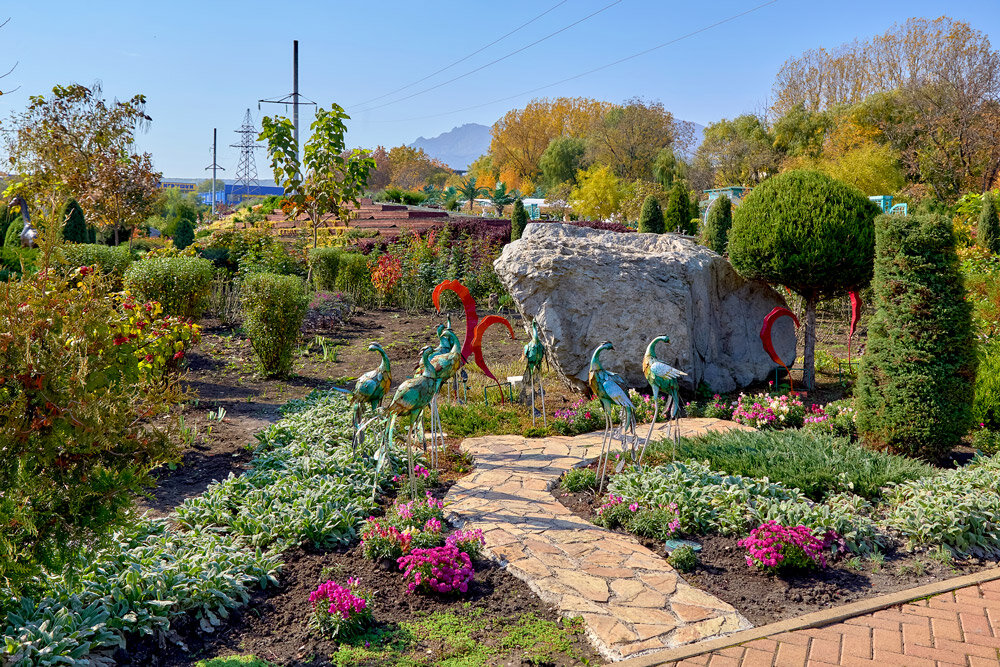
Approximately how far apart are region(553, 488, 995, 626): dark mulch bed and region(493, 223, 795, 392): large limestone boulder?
3.26 m

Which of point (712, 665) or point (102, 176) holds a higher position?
point (102, 176)

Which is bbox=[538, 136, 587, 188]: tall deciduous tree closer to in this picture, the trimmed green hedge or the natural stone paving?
the trimmed green hedge

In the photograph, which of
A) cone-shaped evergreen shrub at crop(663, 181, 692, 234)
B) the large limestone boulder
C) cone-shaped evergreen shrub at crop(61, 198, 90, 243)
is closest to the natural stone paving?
the large limestone boulder

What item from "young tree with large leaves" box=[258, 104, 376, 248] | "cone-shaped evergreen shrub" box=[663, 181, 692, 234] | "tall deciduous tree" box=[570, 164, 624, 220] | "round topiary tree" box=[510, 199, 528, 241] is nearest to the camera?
"young tree with large leaves" box=[258, 104, 376, 248]

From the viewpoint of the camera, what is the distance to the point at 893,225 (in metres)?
5.96

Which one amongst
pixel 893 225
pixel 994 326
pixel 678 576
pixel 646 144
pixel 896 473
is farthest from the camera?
pixel 646 144

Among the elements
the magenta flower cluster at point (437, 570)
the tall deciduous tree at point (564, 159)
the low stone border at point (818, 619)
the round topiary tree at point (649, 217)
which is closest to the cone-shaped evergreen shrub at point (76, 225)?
the round topiary tree at point (649, 217)

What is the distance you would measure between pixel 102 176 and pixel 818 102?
4237 cm

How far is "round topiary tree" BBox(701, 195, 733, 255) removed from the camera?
54.5ft

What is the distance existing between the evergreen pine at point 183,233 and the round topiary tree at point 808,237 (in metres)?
20.6

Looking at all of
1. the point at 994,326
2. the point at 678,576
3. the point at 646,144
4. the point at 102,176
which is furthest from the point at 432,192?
the point at 678,576

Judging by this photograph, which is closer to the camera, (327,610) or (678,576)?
(327,610)

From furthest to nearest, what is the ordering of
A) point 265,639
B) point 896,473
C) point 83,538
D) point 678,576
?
point 896,473 → point 678,576 → point 265,639 → point 83,538

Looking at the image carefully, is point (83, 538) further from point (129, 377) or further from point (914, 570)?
point (914, 570)
